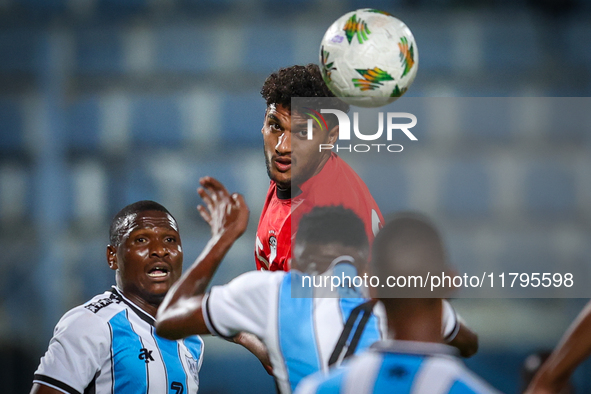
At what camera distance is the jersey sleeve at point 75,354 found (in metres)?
3.19

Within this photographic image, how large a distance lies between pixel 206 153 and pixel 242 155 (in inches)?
16.2

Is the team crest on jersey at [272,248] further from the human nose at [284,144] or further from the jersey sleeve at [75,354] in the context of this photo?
the jersey sleeve at [75,354]

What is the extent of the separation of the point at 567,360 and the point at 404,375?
2.64ft

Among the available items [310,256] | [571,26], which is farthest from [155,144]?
[310,256]

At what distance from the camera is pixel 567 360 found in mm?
2275

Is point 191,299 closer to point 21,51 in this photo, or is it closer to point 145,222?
point 145,222

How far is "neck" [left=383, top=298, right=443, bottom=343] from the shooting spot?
74.0 inches

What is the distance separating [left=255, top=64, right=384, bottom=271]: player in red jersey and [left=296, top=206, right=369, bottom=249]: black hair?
3.19ft

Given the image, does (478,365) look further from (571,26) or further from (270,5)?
(270,5)

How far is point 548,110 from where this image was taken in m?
7.86

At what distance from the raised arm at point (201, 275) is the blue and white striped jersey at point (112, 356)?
100cm

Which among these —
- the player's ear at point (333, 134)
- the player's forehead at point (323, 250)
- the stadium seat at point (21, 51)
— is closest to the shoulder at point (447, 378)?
the player's forehead at point (323, 250)

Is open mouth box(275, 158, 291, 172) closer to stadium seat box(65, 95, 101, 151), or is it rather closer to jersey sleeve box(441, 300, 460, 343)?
jersey sleeve box(441, 300, 460, 343)

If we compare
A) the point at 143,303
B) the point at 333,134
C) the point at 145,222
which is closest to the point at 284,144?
the point at 333,134
